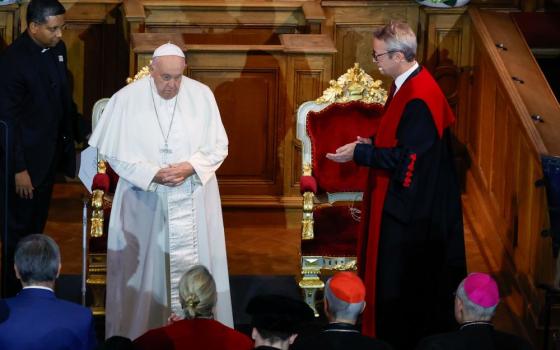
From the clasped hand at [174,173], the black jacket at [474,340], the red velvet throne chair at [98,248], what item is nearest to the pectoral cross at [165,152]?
the clasped hand at [174,173]

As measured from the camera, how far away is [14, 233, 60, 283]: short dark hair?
16.4ft

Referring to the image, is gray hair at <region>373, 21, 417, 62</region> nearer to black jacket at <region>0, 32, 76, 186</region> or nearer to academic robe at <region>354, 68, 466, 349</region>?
academic robe at <region>354, 68, 466, 349</region>

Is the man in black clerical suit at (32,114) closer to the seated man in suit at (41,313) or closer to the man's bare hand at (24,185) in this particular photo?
the man's bare hand at (24,185)

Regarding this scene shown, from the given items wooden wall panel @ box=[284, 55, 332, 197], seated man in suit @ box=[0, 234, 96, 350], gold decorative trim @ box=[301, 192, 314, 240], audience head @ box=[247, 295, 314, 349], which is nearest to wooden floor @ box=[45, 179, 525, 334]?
wooden wall panel @ box=[284, 55, 332, 197]

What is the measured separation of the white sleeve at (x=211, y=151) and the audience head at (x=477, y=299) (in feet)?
6.72

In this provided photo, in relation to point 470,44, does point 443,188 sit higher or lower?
lower

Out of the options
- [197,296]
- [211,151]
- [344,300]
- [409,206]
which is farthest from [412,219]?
[197,296]

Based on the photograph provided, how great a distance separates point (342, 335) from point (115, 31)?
18.8 feet

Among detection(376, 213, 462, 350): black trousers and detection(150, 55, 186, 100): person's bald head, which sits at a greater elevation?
detection(150, 55, 186, 100): person's bald head

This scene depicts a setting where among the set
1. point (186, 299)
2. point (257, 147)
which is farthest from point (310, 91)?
point (186, 299)

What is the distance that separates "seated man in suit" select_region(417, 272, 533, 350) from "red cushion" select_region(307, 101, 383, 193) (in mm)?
2934

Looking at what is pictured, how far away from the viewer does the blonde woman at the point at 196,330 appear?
4.96m

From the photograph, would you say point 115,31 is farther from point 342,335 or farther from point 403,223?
point 342,335

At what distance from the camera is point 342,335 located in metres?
4.94
